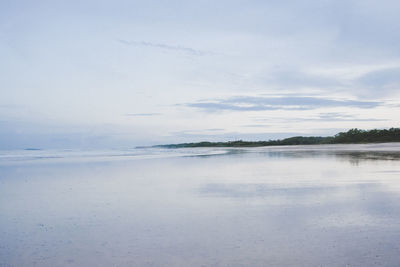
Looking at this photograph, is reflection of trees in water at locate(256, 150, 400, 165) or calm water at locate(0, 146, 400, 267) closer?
calm water at locate(0, 146, 400, 267)

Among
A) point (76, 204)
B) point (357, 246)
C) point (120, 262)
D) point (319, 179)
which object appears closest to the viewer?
point (120, 262)

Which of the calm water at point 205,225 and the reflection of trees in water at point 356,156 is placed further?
the reflection of trees in water at point 356,156

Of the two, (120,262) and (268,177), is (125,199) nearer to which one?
(120,262)

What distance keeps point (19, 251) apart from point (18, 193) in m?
5.58

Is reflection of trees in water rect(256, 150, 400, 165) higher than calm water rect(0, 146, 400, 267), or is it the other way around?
reflection of trees in water rect(256, 150, 400, 165)

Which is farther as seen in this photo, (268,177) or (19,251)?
(268,177)

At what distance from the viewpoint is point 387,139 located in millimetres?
63219

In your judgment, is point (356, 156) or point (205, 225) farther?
point (356, 156)

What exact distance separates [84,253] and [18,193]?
6148 millimetres

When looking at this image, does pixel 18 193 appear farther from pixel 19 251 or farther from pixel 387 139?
pixel 387 139

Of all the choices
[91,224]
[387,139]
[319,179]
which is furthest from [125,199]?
[387,139]

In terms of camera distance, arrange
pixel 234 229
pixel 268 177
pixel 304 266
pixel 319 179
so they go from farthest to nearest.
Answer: pixel 268 177, pixel 319 179, pixel 234 229, pixel 304 266

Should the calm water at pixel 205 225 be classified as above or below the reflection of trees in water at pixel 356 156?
below

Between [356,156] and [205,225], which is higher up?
[356,156]
